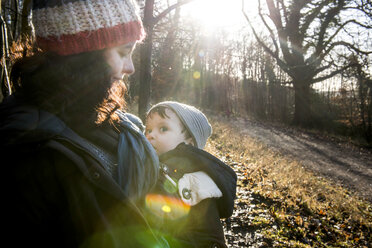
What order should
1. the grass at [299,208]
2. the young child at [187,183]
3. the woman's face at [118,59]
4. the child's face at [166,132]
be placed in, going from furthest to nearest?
the grass at [299,208] < the child's face at [166,132] < the young child at [187,183] < the woman's face at [118,59]

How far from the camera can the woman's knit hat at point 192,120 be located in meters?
1.97

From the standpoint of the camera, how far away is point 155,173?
124 cm

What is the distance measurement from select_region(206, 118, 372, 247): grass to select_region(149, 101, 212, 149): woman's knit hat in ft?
7.85

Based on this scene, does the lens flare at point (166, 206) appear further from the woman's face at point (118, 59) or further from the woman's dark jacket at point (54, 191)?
the woman's face at point (118, 59)

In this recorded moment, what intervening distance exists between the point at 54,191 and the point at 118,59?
0.62 m

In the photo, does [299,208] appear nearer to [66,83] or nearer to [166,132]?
[166,132]

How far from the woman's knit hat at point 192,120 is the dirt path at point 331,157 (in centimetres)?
667

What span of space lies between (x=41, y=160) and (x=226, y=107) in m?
22.5

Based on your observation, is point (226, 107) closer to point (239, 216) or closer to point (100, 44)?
point (239, 216)

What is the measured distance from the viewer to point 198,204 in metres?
1.63

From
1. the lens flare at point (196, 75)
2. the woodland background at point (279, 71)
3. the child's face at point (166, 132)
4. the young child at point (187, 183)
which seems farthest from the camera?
the lens flare at point (196, 75)

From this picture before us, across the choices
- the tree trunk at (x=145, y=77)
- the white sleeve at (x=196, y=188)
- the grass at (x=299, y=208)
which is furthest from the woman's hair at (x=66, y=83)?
the tree trunk at (x=145, y=77)

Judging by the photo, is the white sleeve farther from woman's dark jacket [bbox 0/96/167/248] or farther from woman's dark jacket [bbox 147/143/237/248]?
woman's dark jacket [bbox 0/96/167/248]

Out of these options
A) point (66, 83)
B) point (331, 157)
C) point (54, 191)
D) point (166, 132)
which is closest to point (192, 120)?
point (166, 132)
